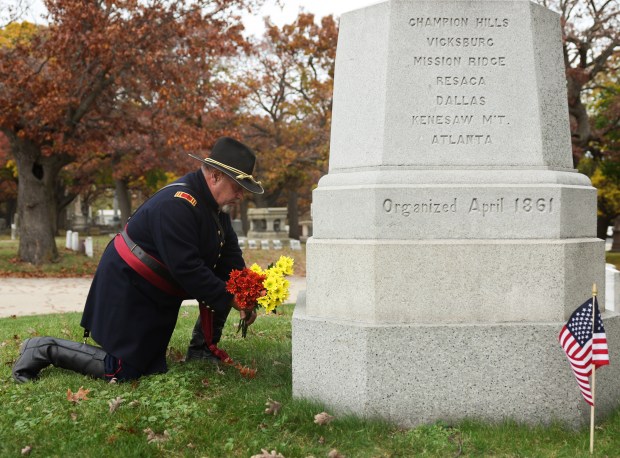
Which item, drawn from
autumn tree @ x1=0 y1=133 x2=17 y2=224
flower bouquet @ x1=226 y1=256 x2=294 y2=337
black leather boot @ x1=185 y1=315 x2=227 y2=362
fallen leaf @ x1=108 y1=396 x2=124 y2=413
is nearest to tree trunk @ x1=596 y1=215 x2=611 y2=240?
autumn tree @ x1=0 y1=133 x2=17 y2=224

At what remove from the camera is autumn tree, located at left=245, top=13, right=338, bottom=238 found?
3206 centimetres

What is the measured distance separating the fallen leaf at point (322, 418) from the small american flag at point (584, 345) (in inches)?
56.0

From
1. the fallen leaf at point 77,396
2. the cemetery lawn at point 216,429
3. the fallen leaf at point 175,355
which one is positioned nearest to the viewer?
the cemetery lawn at point 216,429

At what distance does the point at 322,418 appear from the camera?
4.04m

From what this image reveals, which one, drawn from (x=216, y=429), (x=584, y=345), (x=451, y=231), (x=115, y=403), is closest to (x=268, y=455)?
(x=216, y=429)

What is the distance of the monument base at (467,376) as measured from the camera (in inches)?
161

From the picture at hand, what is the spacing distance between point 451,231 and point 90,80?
1539cm

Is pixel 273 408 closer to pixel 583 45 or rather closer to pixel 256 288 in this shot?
pixel 256 288

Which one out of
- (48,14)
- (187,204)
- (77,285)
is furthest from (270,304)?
(48,14)

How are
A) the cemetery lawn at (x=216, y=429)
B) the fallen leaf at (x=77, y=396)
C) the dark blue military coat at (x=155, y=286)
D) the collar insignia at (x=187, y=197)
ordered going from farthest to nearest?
the collar insignia at (x=187, y=197) < the dark blue military coat at (x=155, y=286) < the fallen leaf at (x=77, y=396) < the cemetery lawn at (x=216, y=429)

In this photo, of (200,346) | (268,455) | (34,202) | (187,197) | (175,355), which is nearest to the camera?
(268,455)

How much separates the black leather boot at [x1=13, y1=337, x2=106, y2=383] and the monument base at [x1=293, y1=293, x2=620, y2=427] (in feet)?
6.63

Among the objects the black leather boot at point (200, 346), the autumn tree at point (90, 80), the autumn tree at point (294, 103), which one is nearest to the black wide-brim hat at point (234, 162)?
the black leather boot at point (200, 346)

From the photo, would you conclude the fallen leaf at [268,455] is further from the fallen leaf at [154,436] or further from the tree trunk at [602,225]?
the tree trunk at [602,225]
